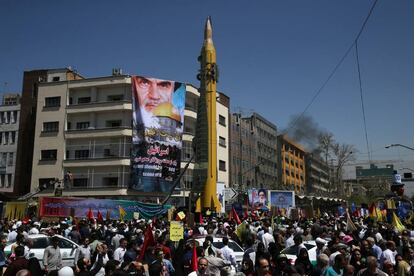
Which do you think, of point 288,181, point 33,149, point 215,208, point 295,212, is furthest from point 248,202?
point 288,181

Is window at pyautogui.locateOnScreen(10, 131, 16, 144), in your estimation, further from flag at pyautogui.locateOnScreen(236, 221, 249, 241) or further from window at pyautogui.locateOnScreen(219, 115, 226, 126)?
flag at pyautogui.locateOnScreen(236, 221, 249, 241)

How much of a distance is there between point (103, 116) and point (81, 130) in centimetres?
323

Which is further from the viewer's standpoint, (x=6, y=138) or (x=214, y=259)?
(x=6, y=138)

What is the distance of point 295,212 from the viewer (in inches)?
1395

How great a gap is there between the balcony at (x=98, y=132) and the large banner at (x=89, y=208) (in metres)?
17.4

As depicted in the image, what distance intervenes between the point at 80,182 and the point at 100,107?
9.59m

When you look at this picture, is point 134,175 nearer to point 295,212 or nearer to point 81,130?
point 81,130

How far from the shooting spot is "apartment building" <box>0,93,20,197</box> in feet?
195

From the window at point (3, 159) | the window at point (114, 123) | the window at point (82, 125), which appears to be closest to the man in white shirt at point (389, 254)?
the window at point (114, 123)

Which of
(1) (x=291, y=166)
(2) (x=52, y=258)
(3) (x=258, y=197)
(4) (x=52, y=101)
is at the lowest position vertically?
(2) (x=52, y=258)

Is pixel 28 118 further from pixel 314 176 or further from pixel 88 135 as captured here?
pixel 314 176

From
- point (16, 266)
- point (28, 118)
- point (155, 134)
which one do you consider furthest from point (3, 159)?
point (16, 266)

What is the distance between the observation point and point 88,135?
54062mm

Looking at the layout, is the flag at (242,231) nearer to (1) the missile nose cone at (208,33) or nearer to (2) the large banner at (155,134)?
(1) the missile nose cone at (208,33)
